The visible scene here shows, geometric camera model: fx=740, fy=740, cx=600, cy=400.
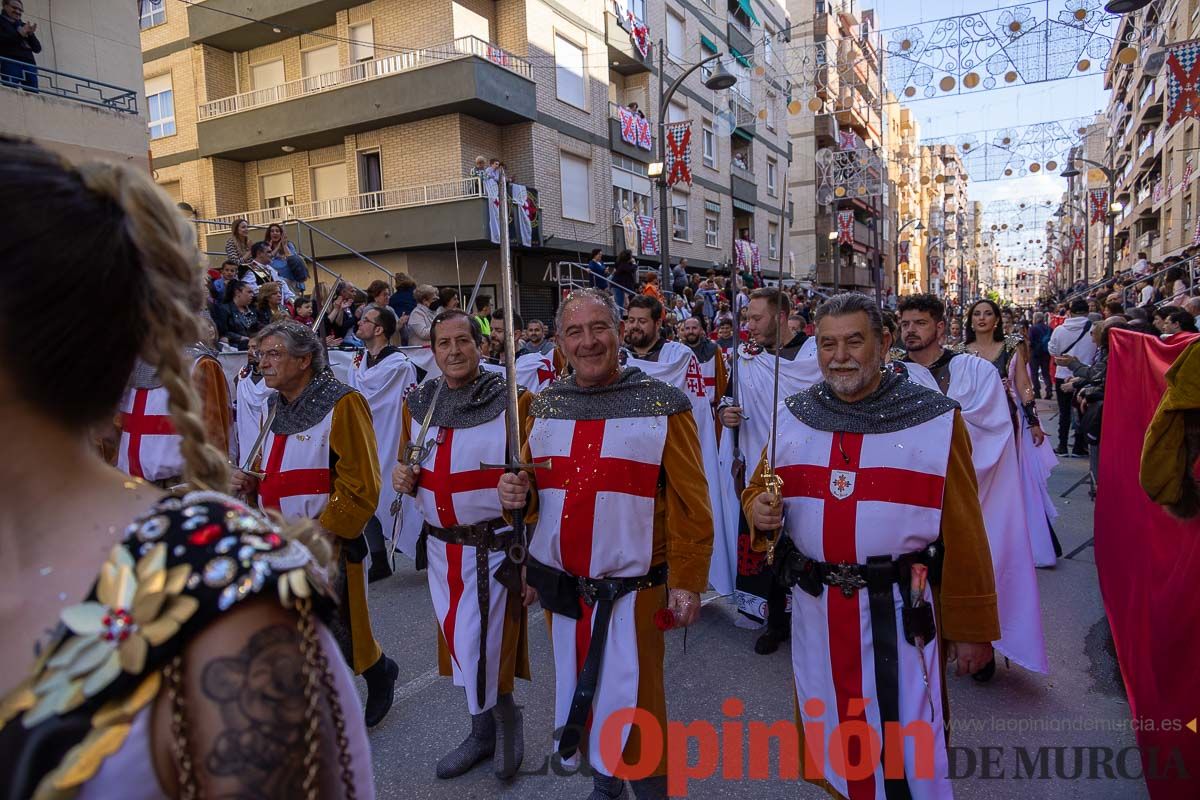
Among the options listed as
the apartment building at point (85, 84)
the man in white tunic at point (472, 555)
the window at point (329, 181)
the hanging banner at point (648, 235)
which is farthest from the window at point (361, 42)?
the man in white tunic at point (472, 555)

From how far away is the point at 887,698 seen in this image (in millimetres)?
2434

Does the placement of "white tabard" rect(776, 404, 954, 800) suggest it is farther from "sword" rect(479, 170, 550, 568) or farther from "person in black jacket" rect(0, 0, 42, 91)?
"person in black jacket" rect(0, 0, 42, 91)

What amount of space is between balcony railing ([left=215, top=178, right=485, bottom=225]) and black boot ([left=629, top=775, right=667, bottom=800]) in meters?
14.9

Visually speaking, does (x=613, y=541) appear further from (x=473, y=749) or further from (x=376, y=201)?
(x=376, y=201)

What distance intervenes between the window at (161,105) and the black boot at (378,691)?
69.2ft

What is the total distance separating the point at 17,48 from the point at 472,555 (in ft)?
31.5

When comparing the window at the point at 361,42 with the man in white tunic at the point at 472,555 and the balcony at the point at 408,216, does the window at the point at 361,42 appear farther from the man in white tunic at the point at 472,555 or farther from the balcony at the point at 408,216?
the man in white tunic at the point at 472,555

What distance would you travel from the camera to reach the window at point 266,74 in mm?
19031

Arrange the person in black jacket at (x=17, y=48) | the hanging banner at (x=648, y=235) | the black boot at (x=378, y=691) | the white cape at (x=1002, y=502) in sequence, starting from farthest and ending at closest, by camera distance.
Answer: the hanging banner at (x=648, y=235), the person in black jacket at (x=17, y=48), the white cape at (x=1002, y=502), the black boot at (x=378, y=691)

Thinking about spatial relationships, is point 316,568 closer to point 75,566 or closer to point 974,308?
point 75,566

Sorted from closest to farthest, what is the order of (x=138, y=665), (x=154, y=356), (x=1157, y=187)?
(x=138, y=665), (x=154, y=356), (x=1157, y=187)

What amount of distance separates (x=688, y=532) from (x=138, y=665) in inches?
81.1

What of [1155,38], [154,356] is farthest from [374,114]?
[1155,38]

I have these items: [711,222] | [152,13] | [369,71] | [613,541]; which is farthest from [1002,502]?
[711,222]
